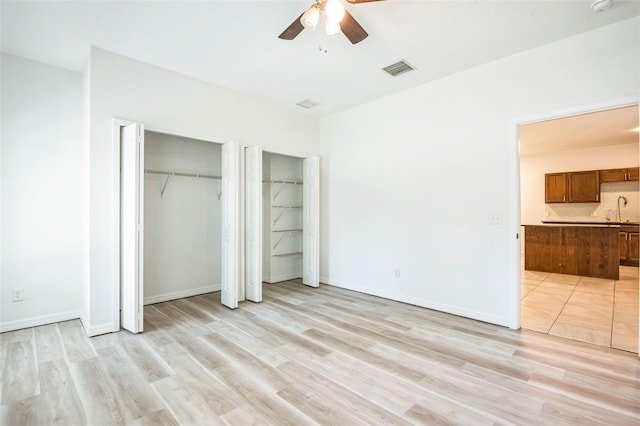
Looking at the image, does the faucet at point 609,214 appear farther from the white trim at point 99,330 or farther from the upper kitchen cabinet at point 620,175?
the white trim at point 99,330

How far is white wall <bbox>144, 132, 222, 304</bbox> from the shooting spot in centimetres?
413

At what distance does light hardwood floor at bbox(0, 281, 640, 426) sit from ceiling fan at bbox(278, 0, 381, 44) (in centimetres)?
Result: 267

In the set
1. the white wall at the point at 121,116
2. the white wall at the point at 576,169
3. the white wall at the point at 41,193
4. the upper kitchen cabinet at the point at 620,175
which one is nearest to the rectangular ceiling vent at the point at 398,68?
the white wall at the point at 121,116

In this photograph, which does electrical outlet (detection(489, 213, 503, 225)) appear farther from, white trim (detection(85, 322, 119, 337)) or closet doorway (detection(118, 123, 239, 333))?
white trim (detection(85, 322, 119, 337))

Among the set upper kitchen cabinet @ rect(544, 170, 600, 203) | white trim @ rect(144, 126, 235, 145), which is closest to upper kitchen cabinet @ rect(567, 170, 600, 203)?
Answer: upper kitchen cabinet @ rect(544, 170, 600, 203)

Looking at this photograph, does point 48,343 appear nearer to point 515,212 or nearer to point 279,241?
point 279,241

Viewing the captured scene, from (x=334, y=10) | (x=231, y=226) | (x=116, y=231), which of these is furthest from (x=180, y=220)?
(x=334, y=10)

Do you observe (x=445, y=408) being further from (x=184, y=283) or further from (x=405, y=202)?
(x=184, y=283)

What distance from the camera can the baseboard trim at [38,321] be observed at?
3211mm

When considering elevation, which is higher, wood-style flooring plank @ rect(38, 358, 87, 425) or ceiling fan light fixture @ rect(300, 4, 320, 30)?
ceiling fan light fixture @ rect(300, 4, 320, 30)

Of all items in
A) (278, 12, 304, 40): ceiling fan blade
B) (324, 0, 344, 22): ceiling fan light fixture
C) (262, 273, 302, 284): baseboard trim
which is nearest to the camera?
(324, 0, 344, 22): ceiling fan light fixture

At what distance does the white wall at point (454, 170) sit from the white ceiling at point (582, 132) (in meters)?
1.58

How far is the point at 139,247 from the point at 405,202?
10.9 ft

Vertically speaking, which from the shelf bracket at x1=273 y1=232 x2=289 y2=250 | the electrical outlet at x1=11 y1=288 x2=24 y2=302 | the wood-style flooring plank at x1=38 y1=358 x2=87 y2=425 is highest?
the shelf bracket at x1=273 y1=232 x2=289 y2=250
